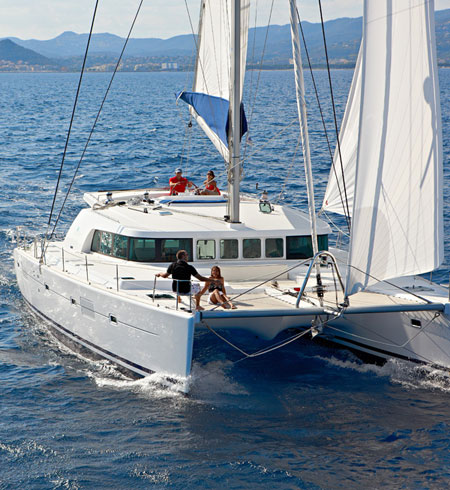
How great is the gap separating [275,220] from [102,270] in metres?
3.80

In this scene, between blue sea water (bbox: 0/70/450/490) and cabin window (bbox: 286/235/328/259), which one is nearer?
blue sea water (bbox: 0/70/450/490)

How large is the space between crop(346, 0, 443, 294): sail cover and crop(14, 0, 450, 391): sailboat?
2 cm

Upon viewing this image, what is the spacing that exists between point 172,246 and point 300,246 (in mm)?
2616

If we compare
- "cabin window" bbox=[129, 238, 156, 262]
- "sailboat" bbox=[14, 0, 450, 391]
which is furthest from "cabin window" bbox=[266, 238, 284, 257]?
"cabin window" bbox=[129, 238, 156, 262]

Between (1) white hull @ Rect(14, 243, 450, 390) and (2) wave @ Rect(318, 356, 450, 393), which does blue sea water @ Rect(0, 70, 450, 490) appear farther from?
(1) white hull @ Rect(14, 243, 450, 390)

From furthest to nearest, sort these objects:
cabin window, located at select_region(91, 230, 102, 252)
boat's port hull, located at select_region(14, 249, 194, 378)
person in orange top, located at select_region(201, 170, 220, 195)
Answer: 1. person in orange top, located at select_region(201, 170, 220, 195)
2. cabin window, located at select_region(91, 230, 102, 252)
3. boat's port hull, located at select_region(14, 249, 194, 378)

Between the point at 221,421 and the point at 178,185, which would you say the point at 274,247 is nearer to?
the point at 178,185

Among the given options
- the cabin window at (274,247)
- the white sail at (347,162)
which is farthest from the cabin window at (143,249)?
the white sail at (347,162)

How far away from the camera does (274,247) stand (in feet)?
49.7

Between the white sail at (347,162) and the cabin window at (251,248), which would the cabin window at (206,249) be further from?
the white sail at (347,162)

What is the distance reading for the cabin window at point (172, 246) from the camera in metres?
14.8

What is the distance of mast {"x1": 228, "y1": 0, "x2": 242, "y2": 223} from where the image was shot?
579 inches

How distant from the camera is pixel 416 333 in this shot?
43.6 ft

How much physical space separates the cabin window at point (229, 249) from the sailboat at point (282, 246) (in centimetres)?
5
